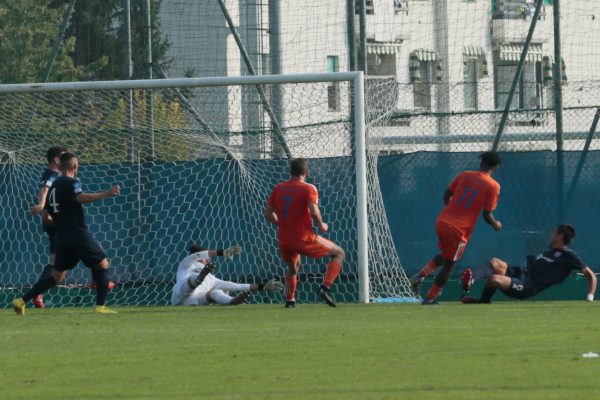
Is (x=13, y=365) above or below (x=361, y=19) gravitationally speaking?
below

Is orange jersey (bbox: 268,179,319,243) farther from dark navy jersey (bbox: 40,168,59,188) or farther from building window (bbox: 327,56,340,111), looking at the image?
building window (bbox: 327,56,340,111)

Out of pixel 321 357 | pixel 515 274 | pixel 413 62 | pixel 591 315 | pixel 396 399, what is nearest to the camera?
pixel 396 399

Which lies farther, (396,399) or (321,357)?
(321,357)

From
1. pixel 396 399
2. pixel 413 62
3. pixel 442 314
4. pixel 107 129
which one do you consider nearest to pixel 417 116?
pixel 107 129

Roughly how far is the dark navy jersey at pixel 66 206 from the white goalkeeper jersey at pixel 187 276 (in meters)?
2.43

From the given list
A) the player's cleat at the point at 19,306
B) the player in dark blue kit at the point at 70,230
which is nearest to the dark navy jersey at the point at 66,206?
the player in dark blue kit at the point at 70,230

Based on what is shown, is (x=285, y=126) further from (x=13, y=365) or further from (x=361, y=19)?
(x=13, y=365)

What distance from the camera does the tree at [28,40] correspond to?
31484mm

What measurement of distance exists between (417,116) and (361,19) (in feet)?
5.17

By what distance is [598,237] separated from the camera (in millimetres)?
19156

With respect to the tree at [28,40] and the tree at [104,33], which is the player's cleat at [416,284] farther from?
the tree at [28,40]

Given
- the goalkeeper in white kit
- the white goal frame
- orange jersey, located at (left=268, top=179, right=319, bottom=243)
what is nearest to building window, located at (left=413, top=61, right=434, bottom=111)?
the white goal frame

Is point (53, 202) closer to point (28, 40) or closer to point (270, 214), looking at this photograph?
point (270, 214)

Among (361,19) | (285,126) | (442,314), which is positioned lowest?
(442,314)
